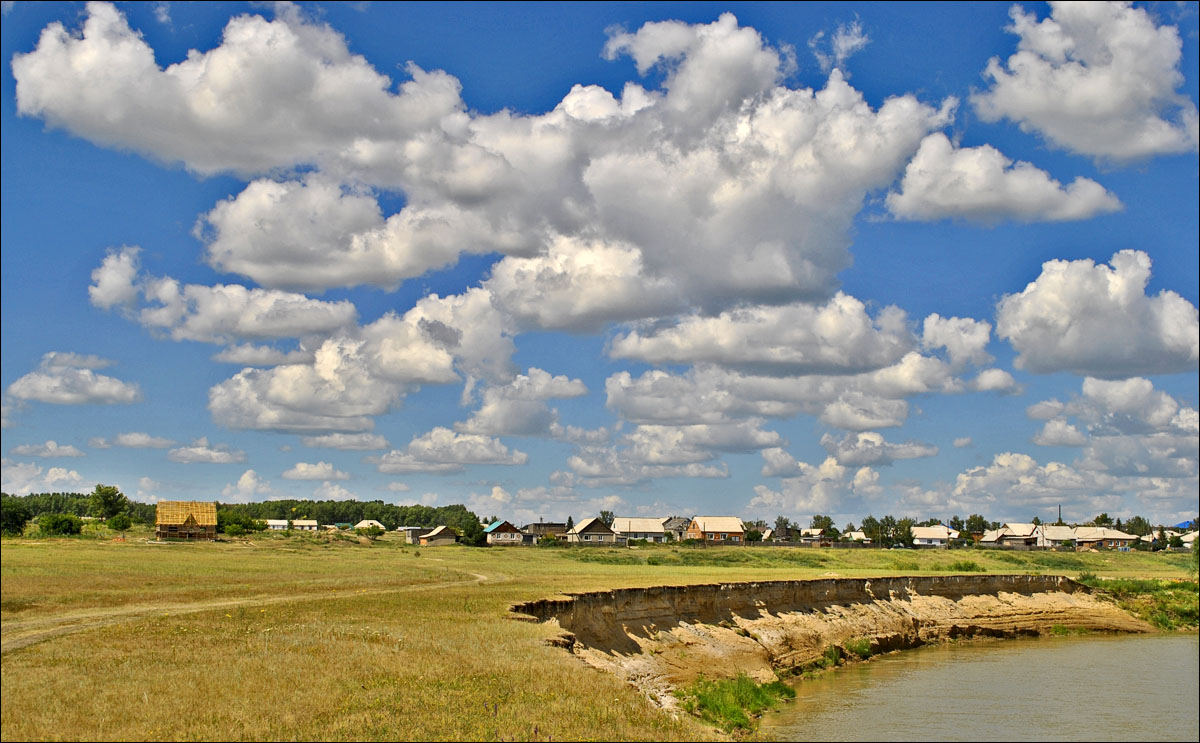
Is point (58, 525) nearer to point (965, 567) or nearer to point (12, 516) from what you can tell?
point (12, 516)

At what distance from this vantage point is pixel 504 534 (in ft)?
603

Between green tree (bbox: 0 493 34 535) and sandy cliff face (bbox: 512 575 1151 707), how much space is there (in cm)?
1761

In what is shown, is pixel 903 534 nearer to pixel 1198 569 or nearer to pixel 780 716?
pixel 1198 569

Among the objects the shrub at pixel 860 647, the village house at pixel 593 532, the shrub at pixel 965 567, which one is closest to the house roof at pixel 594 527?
the village house at pixel 593 532

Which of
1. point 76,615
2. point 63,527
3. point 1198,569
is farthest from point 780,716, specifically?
point 1198,569

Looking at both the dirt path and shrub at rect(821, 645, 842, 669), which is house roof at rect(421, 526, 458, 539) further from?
the dirt path

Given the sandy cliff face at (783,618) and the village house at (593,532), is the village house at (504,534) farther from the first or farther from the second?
the sandy cliff face at (783,618)

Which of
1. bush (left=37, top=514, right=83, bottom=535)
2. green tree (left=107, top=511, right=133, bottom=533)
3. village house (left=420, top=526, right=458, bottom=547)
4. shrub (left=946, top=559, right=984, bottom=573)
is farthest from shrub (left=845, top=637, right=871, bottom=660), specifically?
village house (left=420, top=526, right=458, bottom=547)

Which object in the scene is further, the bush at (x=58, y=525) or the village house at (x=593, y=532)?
the village house at (x=593, y=532)

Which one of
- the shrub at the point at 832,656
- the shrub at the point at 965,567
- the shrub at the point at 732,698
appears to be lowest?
the shrub at the point at 832,656

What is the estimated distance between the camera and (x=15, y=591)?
28078 mm

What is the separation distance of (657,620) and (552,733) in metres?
29.0

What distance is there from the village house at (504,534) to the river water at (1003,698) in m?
118

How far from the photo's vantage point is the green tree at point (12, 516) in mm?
30961
